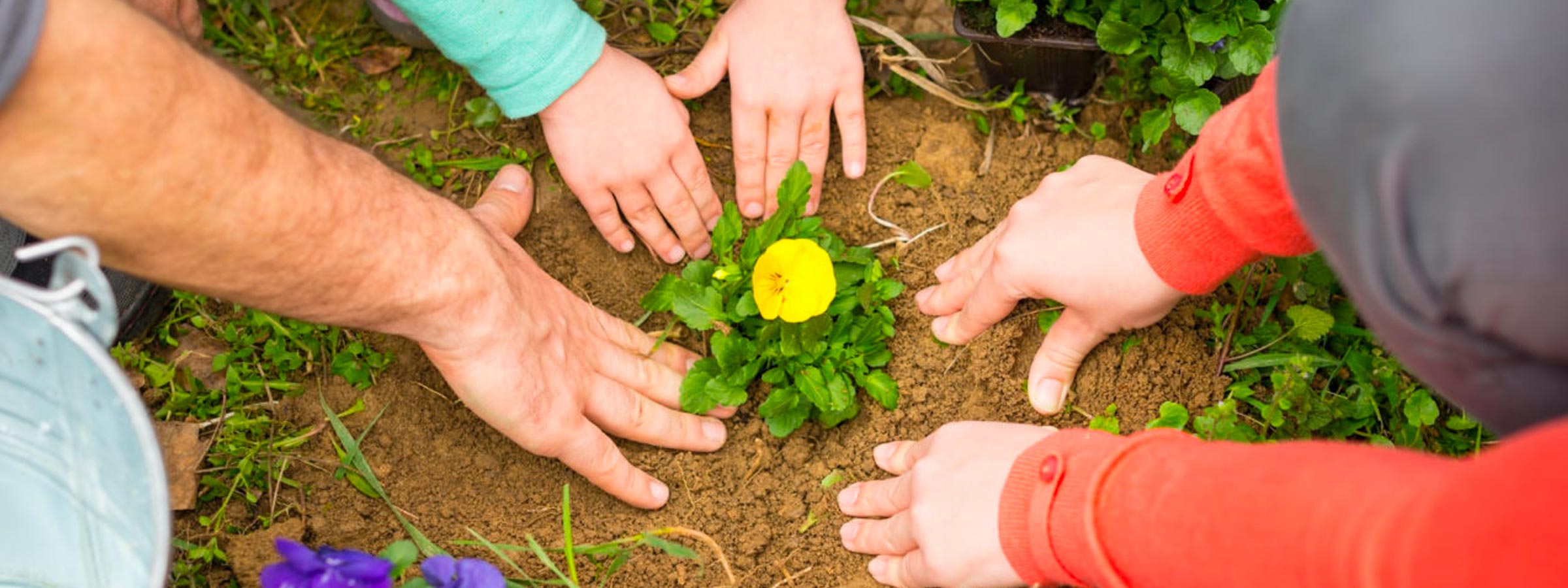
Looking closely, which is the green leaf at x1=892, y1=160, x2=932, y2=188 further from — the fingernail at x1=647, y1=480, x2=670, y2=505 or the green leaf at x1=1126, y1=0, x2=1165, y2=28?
the fingernail at x1=647, y1=480, x2=670, y2=505

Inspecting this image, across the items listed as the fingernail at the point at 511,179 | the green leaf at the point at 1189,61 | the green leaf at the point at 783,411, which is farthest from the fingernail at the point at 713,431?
the green leaf at the point at 1189,61

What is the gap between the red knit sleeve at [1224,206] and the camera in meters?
1.64

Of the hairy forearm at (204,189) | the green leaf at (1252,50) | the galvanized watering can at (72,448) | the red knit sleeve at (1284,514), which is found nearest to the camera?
the red knit sleeve at (1284,514)

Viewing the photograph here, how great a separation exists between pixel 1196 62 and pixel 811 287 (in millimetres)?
875

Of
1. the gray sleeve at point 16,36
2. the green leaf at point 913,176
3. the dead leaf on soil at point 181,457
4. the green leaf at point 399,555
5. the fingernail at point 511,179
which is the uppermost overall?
the gray sleeve at point 16,36

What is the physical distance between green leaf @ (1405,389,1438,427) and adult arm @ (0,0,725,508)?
1.34 metres

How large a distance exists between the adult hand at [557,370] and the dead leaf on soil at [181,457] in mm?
674

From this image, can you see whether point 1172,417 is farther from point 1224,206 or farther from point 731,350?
point 731,350

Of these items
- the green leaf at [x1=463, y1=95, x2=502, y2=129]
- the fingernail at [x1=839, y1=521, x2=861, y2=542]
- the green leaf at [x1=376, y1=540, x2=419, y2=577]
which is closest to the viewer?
the green leaf at [x1=376, y1=540, x2=419, y2=577]

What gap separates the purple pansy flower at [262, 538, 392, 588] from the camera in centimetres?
154

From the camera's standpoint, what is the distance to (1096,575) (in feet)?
4.95

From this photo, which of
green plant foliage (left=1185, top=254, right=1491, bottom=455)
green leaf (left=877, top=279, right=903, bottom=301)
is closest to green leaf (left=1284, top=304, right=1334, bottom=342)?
green plant foliage (left=1185, top=254, right=1491, bottom=455)

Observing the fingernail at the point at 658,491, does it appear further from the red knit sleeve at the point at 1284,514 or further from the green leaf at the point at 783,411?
the red knit sleeve at the point at 1284,514

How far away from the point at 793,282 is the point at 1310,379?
3.59 ft
